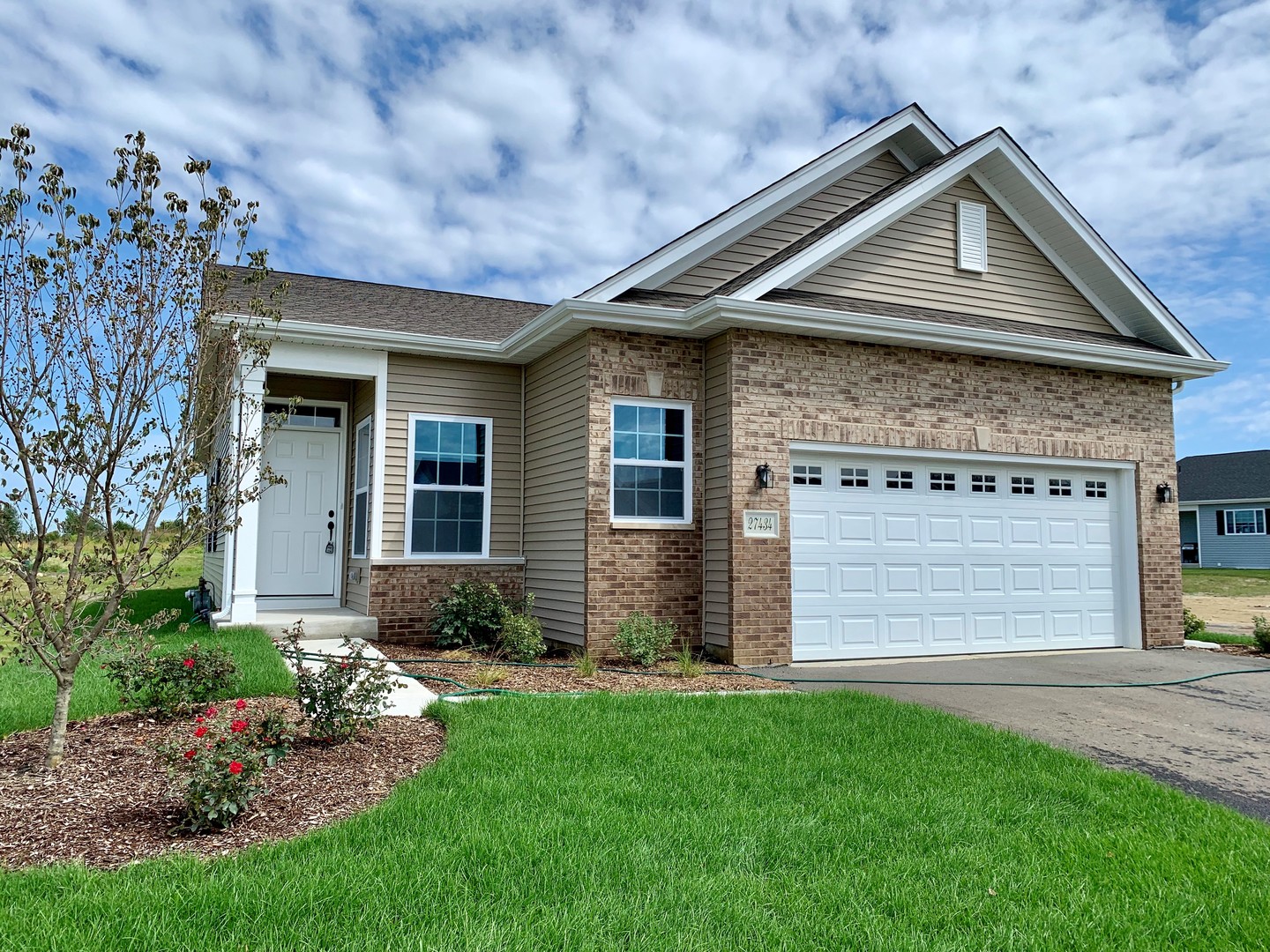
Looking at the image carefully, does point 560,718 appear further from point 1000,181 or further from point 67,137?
point 1000,181

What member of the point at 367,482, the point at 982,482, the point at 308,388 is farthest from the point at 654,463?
the point at 308,388

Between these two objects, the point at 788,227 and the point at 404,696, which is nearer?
the point at 404,696

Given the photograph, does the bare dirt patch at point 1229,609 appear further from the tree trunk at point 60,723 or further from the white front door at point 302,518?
the tree trunk at point 60,723

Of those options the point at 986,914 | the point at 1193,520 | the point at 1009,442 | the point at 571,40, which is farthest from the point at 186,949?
the point at 1193,520

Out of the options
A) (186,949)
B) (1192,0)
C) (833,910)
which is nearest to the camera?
(186,949)

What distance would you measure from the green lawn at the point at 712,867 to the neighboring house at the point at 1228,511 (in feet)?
113

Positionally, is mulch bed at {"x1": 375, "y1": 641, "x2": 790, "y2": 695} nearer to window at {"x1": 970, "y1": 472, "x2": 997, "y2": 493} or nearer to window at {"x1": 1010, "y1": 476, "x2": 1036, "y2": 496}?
window at {"x1": 970, "y1": 472, "x2": 997, "y2": 493}

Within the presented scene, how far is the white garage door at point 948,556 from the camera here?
10.2m

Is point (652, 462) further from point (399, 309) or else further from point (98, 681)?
point (98, 681)

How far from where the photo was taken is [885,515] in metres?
10.6

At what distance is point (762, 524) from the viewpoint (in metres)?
9.73

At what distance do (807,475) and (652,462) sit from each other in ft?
5.79

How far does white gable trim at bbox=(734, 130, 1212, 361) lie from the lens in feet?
33.8

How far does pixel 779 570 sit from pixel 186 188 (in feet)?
21.9
